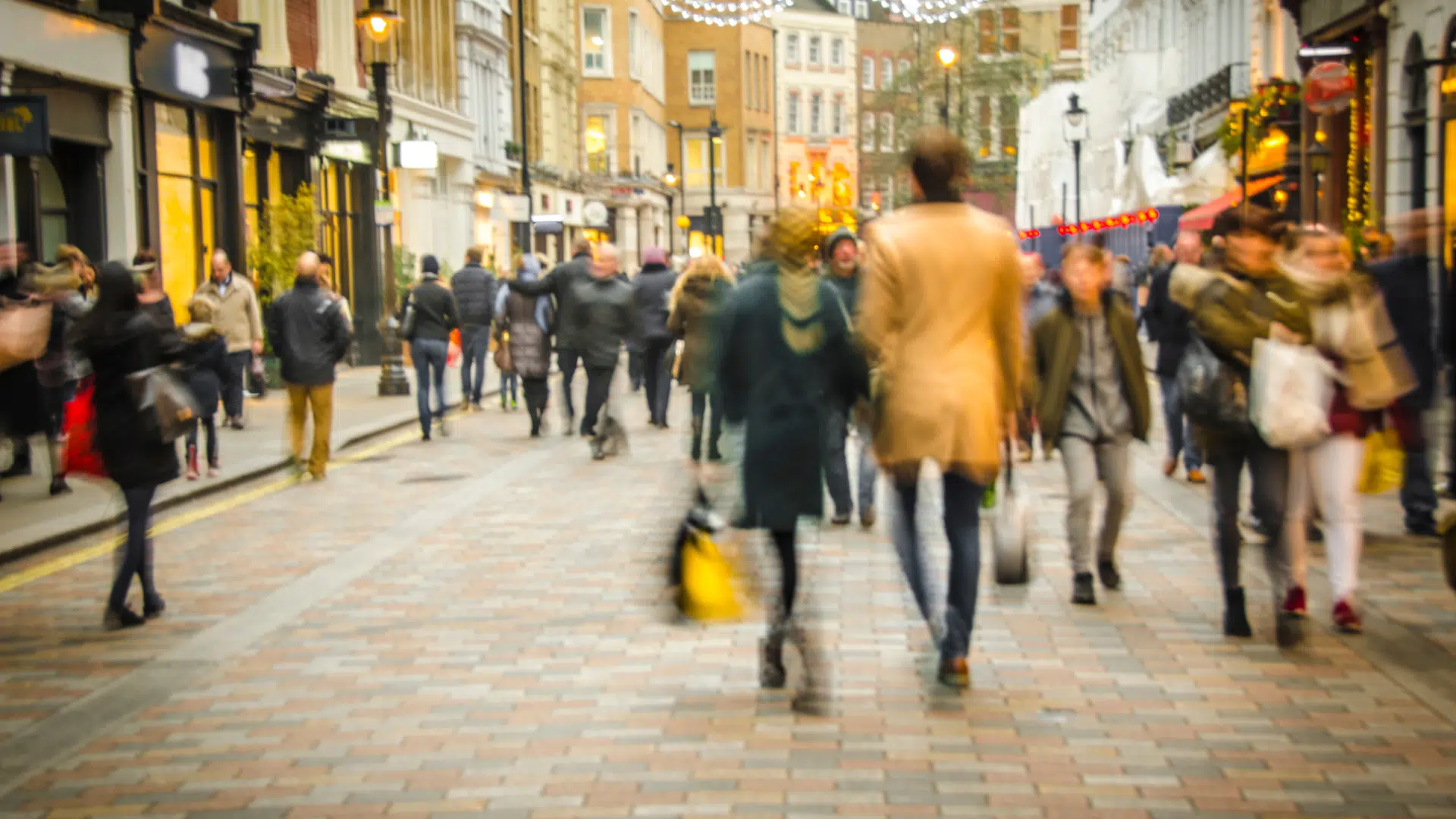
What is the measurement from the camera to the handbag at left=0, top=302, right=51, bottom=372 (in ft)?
34.7

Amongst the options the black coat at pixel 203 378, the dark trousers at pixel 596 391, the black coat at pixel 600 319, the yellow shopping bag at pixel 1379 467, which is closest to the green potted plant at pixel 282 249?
the black coat at pixel 600 319

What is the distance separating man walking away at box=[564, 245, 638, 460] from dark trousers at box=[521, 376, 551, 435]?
1.47 meters

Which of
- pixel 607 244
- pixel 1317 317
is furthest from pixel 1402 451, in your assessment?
pixel 607 244

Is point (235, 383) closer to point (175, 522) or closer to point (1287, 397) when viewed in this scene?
point (175, 522)

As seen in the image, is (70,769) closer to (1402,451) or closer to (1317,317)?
(1317,317)

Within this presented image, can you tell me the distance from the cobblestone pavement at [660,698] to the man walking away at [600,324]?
5973 mm

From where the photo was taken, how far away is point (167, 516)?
12.6m

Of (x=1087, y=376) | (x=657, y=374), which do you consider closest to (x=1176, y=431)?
(x=1087, y=376)

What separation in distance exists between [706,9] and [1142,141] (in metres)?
25.1

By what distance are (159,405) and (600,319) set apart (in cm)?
871

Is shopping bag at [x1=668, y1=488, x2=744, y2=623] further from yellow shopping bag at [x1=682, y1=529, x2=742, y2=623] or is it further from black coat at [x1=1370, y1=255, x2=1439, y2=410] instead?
black coat at [x1=1370, y1=255, x2=1439, y2=410]

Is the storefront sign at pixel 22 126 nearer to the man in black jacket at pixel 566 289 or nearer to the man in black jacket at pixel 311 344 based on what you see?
the man in black jacket at pixel 311 344

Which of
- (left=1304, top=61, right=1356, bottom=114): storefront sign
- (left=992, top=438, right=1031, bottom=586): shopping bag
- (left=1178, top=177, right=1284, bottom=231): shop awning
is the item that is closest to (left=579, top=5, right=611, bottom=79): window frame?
(left=1178, top=177, right=1284, bottom=231): shop awning

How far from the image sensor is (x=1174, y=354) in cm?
1370
